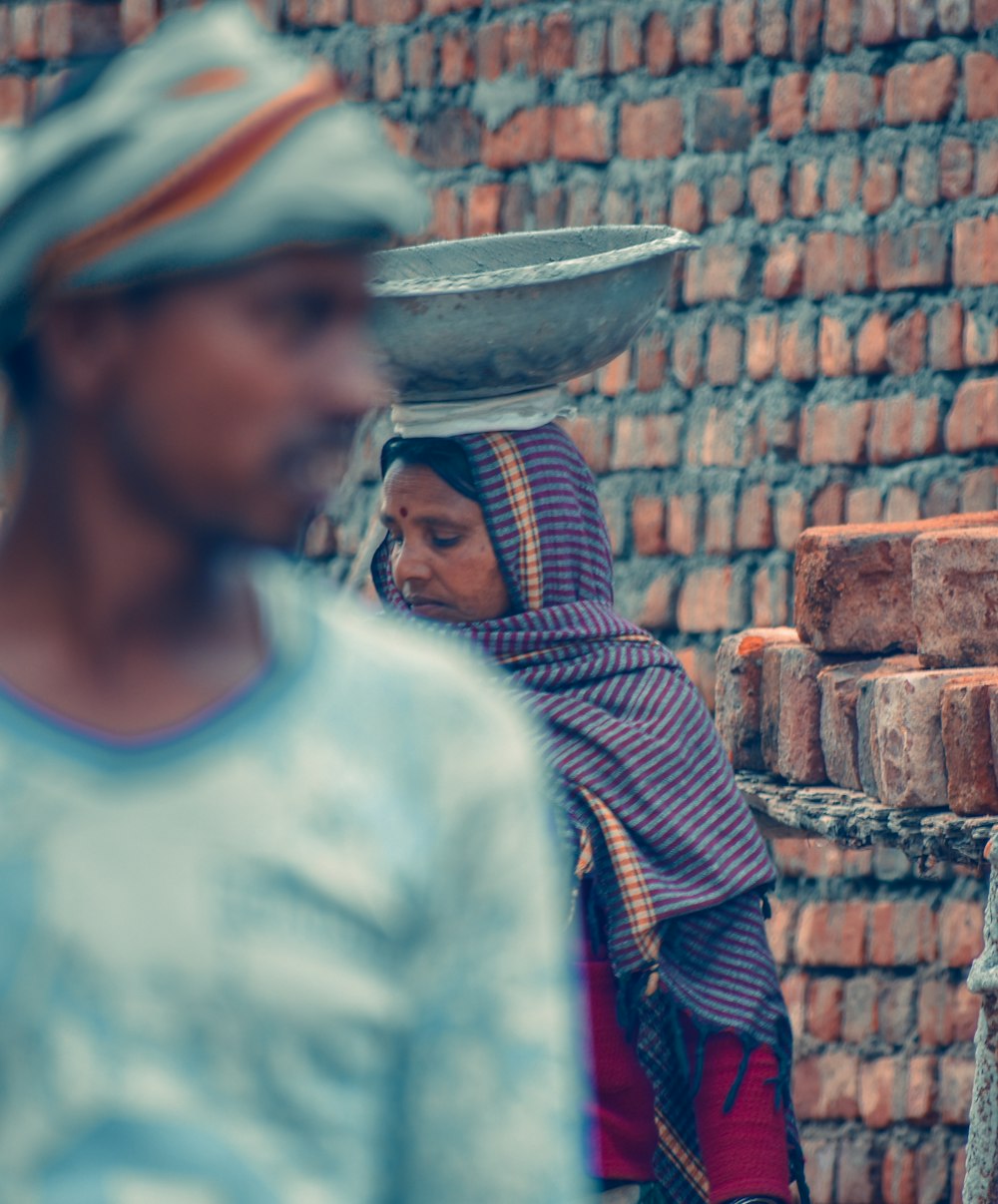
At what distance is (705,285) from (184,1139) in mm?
4804

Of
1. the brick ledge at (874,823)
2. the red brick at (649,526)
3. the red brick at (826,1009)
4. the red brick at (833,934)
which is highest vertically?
the red brick at (649,526)

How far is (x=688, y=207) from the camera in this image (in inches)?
224

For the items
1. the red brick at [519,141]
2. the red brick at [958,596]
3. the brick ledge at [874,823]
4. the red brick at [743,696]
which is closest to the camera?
the brick ledge at [874,823]

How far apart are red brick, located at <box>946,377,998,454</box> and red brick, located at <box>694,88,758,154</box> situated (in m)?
0.84

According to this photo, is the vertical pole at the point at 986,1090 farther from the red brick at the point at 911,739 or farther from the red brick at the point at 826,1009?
the red brick at the point at 826,1009

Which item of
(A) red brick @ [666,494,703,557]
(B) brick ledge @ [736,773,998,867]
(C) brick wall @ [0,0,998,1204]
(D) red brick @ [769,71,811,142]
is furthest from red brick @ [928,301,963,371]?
(B) brick ledge @ [736,773,998,867]

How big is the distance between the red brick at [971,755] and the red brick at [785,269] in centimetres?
259

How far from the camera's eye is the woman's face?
3.10 m

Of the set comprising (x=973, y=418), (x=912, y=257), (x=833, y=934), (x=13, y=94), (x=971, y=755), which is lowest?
(x=833, y=934)

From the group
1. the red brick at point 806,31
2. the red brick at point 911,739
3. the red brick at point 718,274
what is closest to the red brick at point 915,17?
the red brick at point 806,31

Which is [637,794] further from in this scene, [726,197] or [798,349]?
[726,197]

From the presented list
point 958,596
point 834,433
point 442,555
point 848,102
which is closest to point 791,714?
point 958,596

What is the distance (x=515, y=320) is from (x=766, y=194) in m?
2.73

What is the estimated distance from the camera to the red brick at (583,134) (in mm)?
5797
